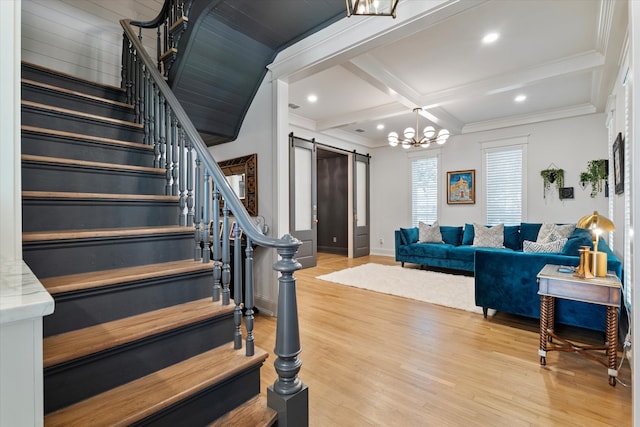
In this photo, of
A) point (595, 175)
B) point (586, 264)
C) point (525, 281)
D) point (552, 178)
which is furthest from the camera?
point (552, 178)

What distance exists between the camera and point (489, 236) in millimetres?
5746

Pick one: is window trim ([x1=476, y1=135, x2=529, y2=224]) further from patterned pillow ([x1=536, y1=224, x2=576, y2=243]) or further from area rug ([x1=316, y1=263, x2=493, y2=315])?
area rug ([x1=316, y1=263, x2=493, y2=315])

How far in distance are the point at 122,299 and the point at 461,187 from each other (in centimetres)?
663

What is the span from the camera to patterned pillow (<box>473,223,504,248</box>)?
5672 millimetres

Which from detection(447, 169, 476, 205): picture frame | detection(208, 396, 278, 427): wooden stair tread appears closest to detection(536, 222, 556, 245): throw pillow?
detection(447, 169, 476, 205): picture frame

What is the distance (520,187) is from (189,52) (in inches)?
241

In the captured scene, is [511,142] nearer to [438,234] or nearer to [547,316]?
[438,234]

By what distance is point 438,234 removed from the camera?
20.6ft

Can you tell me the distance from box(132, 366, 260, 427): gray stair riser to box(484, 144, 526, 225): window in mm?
6159

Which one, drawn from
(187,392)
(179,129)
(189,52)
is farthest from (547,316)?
Answer: (189,52)

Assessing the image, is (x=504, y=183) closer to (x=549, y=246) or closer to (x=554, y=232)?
(x=554, y=232)

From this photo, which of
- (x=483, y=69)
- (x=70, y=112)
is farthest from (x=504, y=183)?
(x=70, y=112)

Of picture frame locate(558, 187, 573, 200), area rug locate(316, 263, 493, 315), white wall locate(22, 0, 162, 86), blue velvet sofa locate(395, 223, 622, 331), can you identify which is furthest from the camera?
picture frame locate(558, 187, 573, 200)

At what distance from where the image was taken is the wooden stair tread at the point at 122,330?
1206mm
